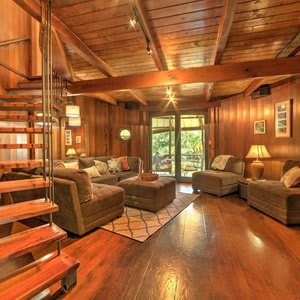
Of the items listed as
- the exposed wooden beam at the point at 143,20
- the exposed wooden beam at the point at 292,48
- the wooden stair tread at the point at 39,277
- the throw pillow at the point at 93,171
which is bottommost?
the wooden stair tread at the point at 39,277

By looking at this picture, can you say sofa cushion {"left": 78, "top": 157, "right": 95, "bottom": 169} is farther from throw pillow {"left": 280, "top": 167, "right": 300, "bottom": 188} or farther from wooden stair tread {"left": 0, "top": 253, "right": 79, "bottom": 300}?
throw pillow {"left": 280, "top": 167, "right": 300, "bottom": 188}

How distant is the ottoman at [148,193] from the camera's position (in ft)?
10.9

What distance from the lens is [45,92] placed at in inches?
70.2

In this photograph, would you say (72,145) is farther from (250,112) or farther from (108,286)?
(250,112)

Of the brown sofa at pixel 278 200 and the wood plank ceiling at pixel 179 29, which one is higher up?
the wood plank ceiling at pixel 179 29

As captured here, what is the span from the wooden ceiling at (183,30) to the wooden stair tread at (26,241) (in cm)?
216

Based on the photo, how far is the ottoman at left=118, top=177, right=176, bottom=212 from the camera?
3311 millimetres

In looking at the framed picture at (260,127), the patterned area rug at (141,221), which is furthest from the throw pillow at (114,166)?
the framed picture at (260,127)

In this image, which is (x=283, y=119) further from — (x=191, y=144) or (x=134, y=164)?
(x=134, y=164)

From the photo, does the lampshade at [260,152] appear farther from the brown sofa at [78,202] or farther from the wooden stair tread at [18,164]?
the wooden stair tread at [18,164]

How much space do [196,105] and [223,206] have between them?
10.7 ft

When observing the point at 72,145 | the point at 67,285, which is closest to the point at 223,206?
the point at 67,285

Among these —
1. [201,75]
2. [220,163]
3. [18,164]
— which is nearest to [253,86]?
[201,75]

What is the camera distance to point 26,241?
4.63ft
